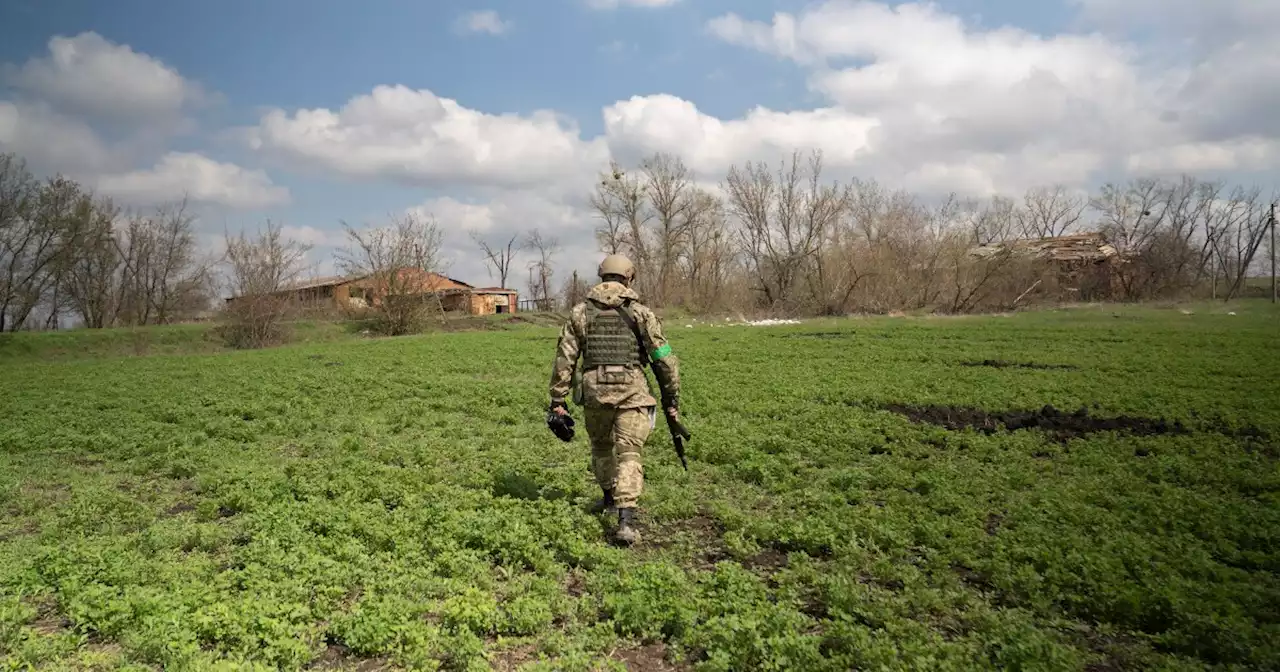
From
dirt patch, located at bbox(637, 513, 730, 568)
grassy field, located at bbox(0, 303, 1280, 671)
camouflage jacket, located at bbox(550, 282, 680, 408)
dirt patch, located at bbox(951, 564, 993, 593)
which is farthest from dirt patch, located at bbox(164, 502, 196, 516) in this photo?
dirt patch, located at bbox(951, 564, 993, 593)

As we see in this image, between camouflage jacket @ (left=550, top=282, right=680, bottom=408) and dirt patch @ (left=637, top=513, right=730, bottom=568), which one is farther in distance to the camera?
camouflage jacket @ (left=550, top=282, right=680, bottom=408)

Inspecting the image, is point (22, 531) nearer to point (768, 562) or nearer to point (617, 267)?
point (617, 267)

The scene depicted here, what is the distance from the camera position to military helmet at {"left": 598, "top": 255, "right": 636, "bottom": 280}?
23.3ft

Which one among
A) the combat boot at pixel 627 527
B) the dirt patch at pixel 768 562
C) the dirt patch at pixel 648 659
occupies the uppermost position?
the combat boot at pixel 627 527

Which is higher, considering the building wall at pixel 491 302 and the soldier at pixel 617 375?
the building wall at pixel 491 302

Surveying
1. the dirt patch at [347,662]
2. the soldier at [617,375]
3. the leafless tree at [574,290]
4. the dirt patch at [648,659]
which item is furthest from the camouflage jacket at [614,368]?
the leafless tree at [574,290]

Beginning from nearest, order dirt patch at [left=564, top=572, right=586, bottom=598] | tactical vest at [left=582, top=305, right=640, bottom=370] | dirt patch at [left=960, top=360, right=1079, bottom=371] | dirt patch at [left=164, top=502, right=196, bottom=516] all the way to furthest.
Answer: dirt patch at [left=564, top=572, right=586, bottom=598], tactical vest at [left=582, top=305, right=640, bottom=370], dirt patch at [left=164, top=502, right=196, bottom=516], dirt patch at [left=960, top=360, right=1079, bottom=371]

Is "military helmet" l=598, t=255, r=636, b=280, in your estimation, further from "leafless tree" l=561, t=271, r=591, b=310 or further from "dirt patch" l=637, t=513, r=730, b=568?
"leafless tree" l=561, t=271, r=591, b=310

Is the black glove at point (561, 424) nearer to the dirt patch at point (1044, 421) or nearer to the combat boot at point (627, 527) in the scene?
the combat boot at point (627, 527)

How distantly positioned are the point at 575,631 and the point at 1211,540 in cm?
559

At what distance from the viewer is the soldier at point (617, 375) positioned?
6809 mm

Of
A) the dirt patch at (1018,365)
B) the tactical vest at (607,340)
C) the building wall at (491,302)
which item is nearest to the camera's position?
the tactical vest at (607,340)

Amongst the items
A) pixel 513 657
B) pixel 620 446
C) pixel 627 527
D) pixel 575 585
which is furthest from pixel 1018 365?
pixel 513 657

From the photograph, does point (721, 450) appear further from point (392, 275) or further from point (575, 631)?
point (392, 275)
